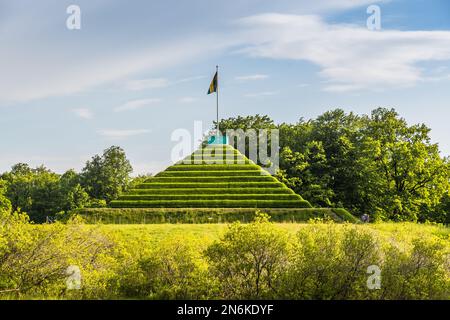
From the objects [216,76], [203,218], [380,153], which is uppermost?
[216,76]

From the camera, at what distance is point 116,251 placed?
1683 cm

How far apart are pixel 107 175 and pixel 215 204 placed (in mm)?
27297

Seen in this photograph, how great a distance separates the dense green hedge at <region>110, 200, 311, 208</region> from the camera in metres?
41.5

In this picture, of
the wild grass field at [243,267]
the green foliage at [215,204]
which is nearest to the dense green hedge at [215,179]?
the green foliage at [215,204]

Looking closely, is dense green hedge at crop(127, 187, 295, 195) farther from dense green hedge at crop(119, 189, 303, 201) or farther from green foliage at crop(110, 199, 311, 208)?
green foliage at crop(110, 199, 311, 208)

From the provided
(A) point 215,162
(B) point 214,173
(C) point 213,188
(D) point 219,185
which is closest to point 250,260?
(C) point 213,188

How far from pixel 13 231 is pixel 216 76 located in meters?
38.1

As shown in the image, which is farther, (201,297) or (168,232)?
(168,232)

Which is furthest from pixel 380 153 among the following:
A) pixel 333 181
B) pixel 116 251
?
pixel 116 251

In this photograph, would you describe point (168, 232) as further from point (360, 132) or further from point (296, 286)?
point (360, 132)

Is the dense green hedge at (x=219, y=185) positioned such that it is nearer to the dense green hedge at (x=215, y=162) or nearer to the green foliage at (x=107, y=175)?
the dense green hedge at (x=215, y=162)

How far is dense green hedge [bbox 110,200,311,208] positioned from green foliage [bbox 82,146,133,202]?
2356cm

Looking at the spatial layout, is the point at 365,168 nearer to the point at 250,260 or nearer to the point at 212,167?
the point at 212,167
